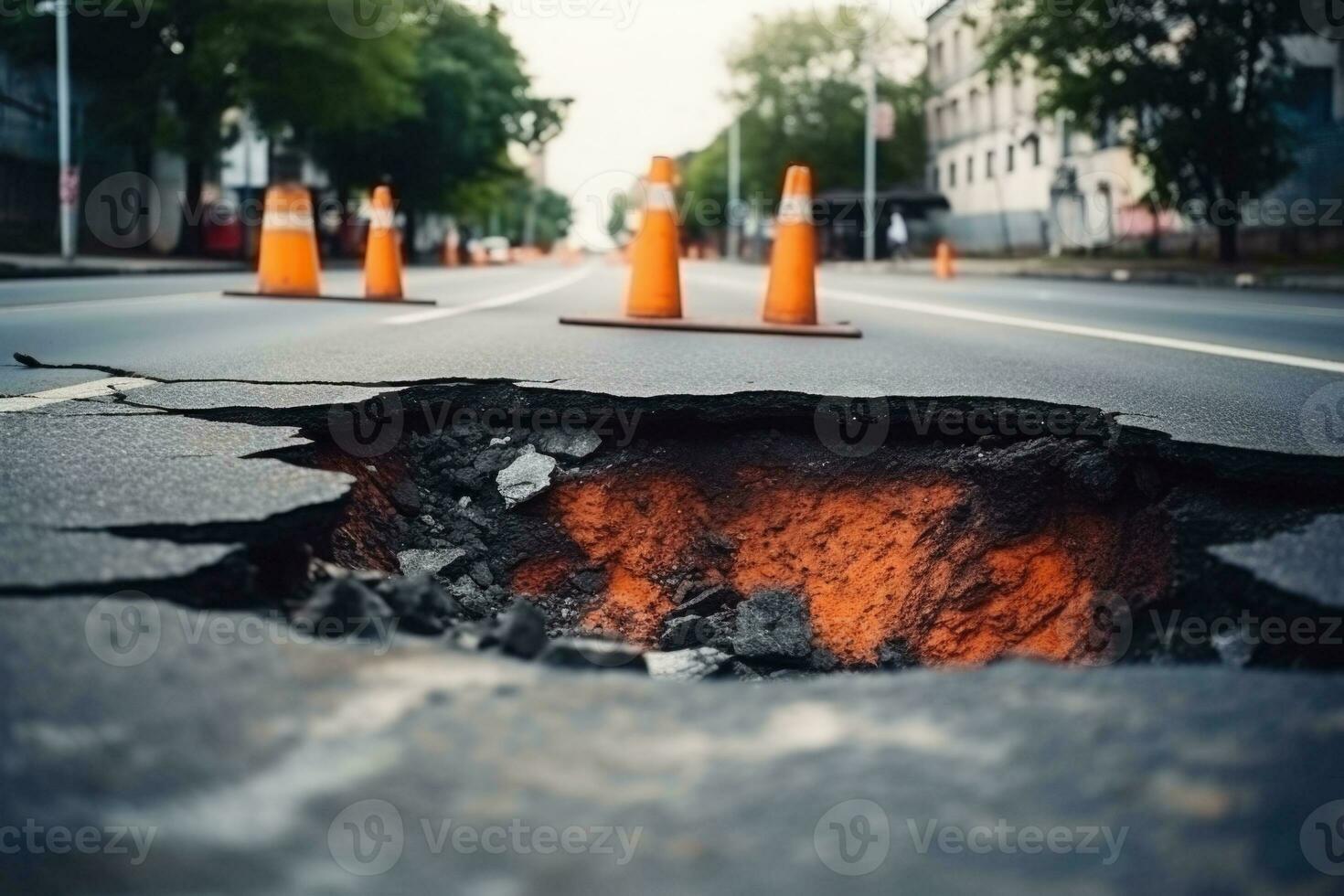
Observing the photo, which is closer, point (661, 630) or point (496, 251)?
point (661, 630)

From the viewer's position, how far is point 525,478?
4.02 meters

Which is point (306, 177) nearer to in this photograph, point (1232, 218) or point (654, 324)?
point (1232, 218)

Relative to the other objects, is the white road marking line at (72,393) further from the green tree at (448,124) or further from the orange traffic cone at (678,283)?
the green tree at (448,124)

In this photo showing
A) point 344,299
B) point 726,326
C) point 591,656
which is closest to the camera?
point 591,656

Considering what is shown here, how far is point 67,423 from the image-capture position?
135 inches

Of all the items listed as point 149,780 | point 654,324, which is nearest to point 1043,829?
point 149,780

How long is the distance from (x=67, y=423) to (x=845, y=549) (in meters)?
2.50
